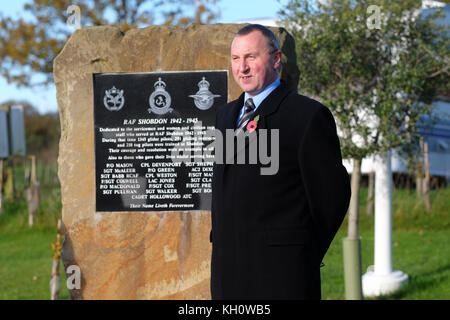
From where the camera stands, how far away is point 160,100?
546cm

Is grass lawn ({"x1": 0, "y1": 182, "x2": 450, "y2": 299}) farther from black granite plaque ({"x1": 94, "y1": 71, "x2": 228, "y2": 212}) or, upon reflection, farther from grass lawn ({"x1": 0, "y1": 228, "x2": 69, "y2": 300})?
black granite plaque ({"x1": 94, "y1": 71, "x2": 228, "y2": 212})

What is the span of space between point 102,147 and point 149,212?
0.74 m

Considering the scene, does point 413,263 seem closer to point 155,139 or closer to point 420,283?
point 420,283

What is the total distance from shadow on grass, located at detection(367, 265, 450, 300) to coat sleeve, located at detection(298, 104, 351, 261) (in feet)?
15.3

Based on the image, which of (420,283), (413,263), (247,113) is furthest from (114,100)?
(413,263)

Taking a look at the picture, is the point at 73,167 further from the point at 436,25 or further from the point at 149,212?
the point at 436,25

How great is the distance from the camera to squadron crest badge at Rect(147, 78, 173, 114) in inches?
214

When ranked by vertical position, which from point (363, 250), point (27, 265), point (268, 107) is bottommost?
point (27, 265)

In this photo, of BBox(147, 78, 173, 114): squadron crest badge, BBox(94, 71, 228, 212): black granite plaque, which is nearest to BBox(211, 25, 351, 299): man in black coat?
BBox(94, 71, 228, 212): black granite plaque

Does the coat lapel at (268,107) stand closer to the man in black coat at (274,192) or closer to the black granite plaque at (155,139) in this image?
the man in black coat at (274,192)

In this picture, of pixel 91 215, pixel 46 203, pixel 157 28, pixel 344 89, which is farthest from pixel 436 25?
pixel 46 203

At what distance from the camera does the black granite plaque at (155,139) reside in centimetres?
539

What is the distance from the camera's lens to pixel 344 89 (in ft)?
21.4

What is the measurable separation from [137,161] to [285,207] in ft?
8.95
